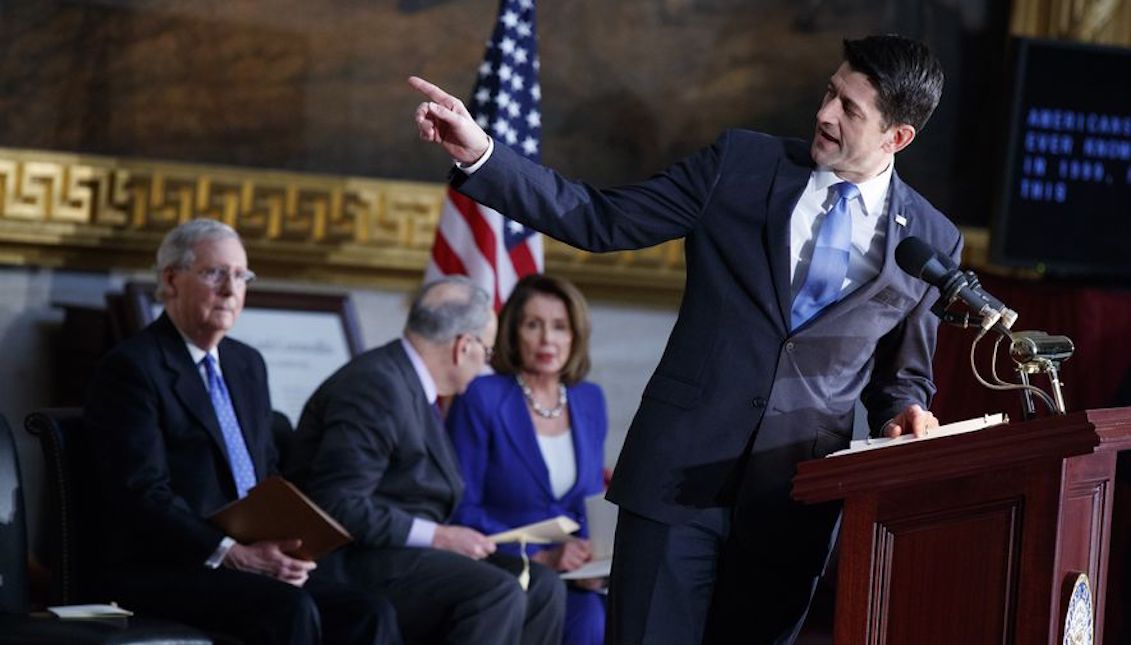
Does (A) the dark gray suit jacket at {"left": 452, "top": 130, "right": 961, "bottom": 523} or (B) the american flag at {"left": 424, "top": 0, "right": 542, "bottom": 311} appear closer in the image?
(A) the dark gray suit jacket at {"left": 452, "top": 130, "right": 961, "bottom": 523}

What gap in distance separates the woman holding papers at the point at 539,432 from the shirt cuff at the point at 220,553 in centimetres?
117

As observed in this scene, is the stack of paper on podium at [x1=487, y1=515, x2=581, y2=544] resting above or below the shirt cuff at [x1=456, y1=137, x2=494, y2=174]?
below

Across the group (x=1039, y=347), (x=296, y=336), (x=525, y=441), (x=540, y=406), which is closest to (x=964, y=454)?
(x=1039, y=347)

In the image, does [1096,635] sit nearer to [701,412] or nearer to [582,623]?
[701,412]

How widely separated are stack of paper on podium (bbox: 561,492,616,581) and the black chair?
149 centimetres

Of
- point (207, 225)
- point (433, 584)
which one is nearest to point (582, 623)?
point (433, 584)

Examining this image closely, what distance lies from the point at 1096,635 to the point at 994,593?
31cm

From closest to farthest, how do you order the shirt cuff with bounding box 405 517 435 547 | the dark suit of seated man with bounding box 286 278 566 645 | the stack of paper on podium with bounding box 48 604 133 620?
the stack of paper on podium with bounding box 48 604 133 620 < the dark suit of seated man with bounding box 286 278 566 645 < the shirt cuff with bounding box 405 517 435 547

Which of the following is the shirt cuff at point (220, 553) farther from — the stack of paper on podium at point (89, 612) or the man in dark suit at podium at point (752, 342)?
the man in dark suit at podium at point (752, 342)

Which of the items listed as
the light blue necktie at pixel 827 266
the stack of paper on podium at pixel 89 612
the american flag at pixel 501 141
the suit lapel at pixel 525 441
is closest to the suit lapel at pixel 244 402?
the stack of paper on podium at pixel 89 612

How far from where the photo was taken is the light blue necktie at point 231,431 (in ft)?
16.0

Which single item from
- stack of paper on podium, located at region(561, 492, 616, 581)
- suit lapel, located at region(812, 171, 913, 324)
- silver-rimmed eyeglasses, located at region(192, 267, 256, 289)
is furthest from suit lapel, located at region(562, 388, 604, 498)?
suit lapel, located at region(812, 171, 913, 324)

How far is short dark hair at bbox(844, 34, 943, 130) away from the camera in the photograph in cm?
329

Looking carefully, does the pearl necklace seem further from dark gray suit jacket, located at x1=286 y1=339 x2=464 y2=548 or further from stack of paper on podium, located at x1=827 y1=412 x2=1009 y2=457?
stack of paper on podium, located at x1=827 y1=412 x2=1009 y2=457
